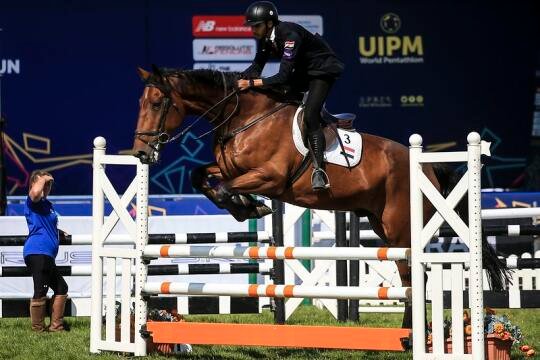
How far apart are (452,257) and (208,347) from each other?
2197mm

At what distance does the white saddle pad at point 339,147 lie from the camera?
7.80 m

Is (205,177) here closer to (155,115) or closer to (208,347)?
(155,115)

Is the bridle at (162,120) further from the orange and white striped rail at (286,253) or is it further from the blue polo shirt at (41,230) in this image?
the blue polo shirt at (41,230)

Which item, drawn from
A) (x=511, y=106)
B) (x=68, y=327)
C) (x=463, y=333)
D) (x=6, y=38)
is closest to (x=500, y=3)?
(x=511, y=106)

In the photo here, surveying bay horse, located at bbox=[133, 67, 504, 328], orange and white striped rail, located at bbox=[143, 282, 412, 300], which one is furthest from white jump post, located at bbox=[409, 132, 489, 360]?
bay horse, located at bbox=[133, 67, 504, 328]

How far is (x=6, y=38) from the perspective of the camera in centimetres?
1531

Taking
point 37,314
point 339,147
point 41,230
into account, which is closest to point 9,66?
point 41,230

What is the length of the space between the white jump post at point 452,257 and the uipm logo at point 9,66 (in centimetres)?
986

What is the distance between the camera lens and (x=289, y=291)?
6.80 metres

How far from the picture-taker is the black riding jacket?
756 centimetres

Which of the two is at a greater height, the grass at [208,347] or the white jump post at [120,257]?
the white jump post at [120,257]

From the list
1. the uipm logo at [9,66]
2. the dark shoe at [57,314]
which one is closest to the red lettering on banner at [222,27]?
the uipm logo at [9,66]

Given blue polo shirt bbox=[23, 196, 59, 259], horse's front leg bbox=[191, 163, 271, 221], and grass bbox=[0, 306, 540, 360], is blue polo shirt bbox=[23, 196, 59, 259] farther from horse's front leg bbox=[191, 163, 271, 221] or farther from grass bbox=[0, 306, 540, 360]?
horse's front leg bbox=[191, 163, 271, 221]

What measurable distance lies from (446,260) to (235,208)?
162cm
